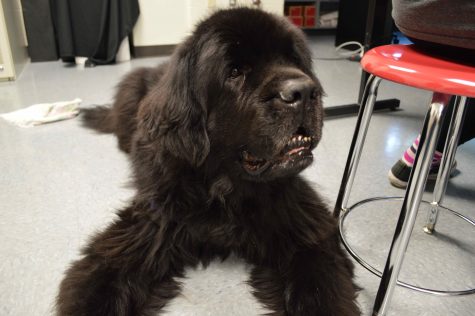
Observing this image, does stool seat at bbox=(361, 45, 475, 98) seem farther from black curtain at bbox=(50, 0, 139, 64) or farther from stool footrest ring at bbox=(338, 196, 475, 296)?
black curtain at bbox=(50, 0, 139, 64)

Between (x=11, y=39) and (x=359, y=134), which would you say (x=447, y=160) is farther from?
(x=11, y=39)

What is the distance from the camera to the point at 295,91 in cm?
88

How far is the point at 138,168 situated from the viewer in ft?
4.13

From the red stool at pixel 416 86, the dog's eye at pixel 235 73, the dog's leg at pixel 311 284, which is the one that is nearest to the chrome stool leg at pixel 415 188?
the red stool at pixel 416 86

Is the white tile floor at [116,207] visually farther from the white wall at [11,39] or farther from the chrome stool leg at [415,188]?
the white wall at [11,39]

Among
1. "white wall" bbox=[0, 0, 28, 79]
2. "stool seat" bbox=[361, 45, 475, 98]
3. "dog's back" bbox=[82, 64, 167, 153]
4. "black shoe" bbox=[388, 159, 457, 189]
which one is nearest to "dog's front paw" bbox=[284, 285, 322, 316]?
"stool seat" bbox=[361, 45, 475, 98]

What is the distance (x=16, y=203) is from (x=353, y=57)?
11.4ft

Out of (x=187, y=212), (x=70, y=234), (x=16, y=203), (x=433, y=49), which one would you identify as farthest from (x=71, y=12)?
(x=433, y=49)

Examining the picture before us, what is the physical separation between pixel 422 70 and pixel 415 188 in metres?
0.25

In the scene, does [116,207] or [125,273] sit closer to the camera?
[125,273]

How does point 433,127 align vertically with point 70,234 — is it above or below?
above

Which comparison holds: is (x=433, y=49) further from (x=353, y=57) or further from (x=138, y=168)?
(x=353, y=57)

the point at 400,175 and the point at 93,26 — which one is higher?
the point at 93,26

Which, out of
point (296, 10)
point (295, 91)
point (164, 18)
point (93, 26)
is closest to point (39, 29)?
point (93, 26)
